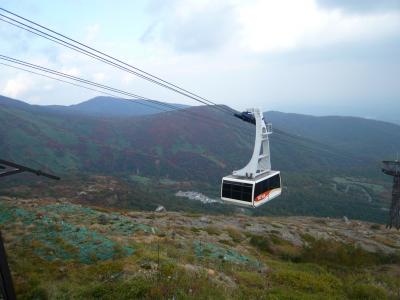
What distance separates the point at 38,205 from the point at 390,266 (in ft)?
103

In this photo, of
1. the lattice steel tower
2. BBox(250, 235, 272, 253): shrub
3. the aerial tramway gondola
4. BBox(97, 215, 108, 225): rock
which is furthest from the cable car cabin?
the lattice steel tower

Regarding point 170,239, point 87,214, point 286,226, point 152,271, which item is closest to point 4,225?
point 87,214

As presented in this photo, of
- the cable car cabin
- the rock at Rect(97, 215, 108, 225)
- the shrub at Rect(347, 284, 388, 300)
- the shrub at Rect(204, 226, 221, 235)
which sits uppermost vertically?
the cable car cabin

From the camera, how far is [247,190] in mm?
29469

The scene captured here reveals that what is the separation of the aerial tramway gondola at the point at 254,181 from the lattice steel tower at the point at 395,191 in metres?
29.4

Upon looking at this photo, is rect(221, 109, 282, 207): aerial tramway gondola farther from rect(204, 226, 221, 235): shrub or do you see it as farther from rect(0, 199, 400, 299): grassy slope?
rect(0, 199, 400, 299): grassy slope

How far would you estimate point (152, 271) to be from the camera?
616 inches

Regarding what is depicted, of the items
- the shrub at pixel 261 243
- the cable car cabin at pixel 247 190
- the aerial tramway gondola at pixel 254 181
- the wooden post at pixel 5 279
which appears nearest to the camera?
the wooden post at pixel 5 279

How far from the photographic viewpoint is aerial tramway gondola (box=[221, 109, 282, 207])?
29.5 m

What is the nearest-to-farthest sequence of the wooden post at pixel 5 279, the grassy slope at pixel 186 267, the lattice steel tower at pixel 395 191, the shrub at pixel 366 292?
the wooden post at pixel 5 279 < the grassy slope at pixel 186 267 < the shrub at pixel 366 292 < the lattice steel tower at pixel 395 191

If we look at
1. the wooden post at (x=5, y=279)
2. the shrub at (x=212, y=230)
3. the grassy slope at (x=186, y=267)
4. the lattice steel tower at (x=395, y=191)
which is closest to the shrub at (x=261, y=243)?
the grassy slope at (x=186, y=267)

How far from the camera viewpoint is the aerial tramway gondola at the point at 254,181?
96.7 ft

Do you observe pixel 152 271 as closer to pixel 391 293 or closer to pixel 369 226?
pixel 391 293

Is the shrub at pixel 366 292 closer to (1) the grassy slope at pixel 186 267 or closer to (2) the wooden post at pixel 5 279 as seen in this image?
(1) the grassy slope at pixel 186 267
